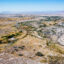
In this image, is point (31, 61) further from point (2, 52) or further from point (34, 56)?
point (2, 52)

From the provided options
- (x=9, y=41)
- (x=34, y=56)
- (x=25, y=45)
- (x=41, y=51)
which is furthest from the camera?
(x=9, y=41)

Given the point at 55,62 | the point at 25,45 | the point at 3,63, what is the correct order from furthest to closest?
the point at 25,45
the point at 55,62
the point at 3,63

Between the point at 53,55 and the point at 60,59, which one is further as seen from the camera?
the point at 53,55

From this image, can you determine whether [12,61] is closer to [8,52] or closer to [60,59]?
[8,52]

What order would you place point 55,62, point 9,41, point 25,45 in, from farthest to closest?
1. point 9,41
2. point 25,45
3. point 55,62

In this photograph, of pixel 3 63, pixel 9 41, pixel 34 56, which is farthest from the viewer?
pixel 9 41

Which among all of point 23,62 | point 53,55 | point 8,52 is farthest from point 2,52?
point 53,55

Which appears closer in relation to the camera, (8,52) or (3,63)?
(3,63)

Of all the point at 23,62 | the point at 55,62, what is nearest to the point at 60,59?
the point at 55,62
